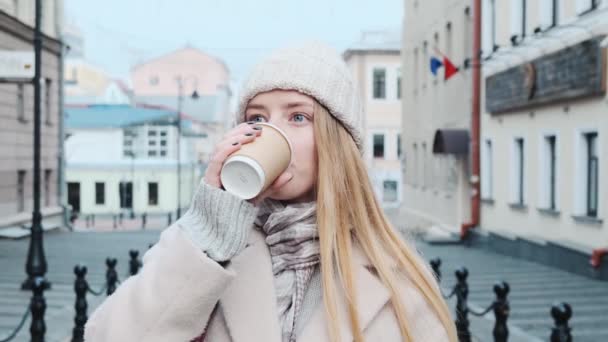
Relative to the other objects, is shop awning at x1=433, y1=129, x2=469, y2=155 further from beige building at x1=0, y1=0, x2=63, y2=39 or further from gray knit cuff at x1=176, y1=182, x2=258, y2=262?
gray knit cuff at x1=176, y1=182, x2=258, y2=262

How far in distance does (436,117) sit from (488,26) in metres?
7.18

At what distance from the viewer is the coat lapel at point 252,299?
2021 mm

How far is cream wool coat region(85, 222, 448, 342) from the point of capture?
1.93 m

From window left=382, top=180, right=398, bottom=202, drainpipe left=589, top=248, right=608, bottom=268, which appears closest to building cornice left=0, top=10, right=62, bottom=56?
drainpipe left=589, top=248, right=608, bottom=268

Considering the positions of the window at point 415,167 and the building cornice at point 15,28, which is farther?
the window at point 415,167

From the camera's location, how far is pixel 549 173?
17.7 metres

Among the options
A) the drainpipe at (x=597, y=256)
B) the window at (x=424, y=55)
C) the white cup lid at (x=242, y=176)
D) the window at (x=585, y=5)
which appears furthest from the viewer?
the window at (x=424, y=55)

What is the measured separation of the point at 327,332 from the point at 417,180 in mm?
31325

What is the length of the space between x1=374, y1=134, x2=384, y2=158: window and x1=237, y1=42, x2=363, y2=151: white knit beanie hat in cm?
5057

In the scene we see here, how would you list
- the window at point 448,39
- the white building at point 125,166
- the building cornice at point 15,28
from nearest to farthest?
the building cornice at point 15,28
the window at point 448,39
the white building at point 125,166

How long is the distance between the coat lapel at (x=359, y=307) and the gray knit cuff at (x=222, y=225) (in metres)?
0.30

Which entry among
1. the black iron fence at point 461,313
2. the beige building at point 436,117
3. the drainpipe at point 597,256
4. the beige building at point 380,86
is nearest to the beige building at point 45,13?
the beige building at point 436,117

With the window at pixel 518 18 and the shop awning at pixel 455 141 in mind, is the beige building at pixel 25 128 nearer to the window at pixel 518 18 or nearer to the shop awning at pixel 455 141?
the shop awning at pixel 455 141

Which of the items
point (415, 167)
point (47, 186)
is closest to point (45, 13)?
point (47, 186)
